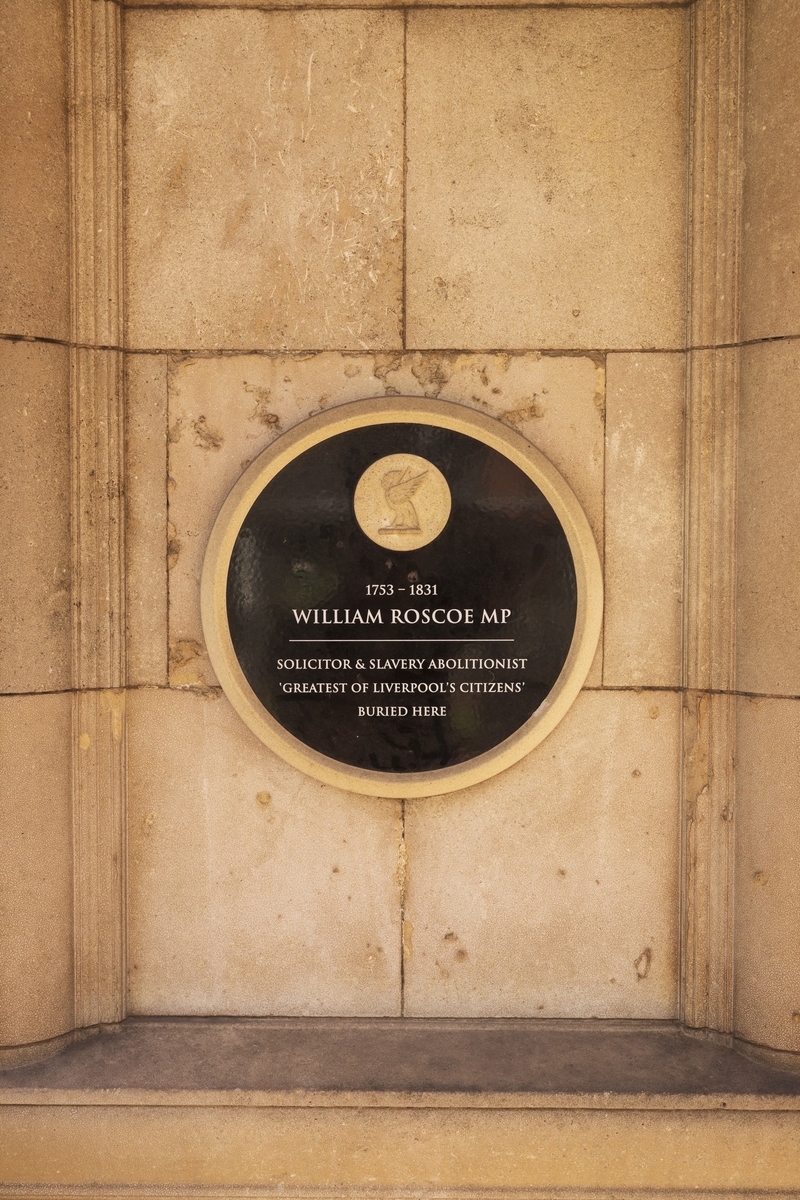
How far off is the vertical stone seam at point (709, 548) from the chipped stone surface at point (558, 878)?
100 mm

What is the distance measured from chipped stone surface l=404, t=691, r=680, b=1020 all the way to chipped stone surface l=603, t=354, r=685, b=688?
176 millimetres

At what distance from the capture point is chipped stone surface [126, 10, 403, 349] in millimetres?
3445

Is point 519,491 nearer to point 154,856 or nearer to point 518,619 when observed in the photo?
point 518,619

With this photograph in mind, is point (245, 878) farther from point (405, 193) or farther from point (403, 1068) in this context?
point (405, 193)

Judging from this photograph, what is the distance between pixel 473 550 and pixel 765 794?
4.86 ft

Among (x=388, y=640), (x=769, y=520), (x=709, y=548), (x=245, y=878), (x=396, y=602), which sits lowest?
(x=245, y=878)

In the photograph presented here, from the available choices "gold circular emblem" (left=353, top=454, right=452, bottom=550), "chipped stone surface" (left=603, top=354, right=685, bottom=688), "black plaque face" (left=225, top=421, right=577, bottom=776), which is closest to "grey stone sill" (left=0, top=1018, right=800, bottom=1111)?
"black plaque face" (left=225, top=421, right=577, bottom=776)

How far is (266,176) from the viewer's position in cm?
347

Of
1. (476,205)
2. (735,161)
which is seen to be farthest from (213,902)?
(735,161)

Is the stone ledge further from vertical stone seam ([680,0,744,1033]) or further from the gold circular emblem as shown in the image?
the gold circular emblem

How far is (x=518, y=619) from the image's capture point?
342cm

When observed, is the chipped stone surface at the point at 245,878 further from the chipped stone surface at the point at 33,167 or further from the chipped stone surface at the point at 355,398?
the chipped stone surface at the point at 33,167

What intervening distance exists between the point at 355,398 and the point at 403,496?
18.1 inches

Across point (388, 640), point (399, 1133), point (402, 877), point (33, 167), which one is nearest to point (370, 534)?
point (388, 640)
